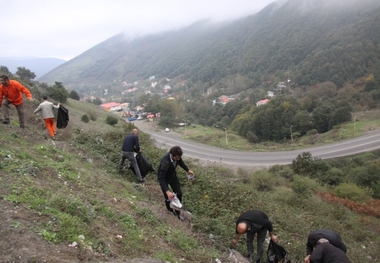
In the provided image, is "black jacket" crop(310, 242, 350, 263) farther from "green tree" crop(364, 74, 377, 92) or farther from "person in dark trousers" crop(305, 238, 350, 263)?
"green tree" crop(364, 74, 377, 92)

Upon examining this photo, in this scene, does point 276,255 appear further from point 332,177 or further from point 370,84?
point 370,84

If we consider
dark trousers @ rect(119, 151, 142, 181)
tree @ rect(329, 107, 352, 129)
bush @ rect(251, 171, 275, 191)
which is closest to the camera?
dark trousers @ rect(119, 151, 142, 181)

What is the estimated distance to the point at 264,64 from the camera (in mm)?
110750

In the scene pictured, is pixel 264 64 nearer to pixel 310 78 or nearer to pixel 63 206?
pixel 310 78

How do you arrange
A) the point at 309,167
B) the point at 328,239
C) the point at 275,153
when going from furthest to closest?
the point at 275,153 < the point at 309,167 < the point at 328,239

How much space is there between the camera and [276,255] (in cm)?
461

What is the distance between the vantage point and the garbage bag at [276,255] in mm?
4574

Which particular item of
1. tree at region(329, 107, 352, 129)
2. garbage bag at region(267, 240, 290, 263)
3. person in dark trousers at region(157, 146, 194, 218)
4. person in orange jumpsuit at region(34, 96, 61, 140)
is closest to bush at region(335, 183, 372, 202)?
garbage bag at region(267, 240, 290, 263)

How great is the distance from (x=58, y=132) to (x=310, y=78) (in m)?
86.3

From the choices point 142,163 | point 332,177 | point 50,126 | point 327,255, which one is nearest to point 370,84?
point 332,177

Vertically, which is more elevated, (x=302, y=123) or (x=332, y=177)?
(x=332, y=177)

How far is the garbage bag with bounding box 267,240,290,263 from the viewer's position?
457 centimetres

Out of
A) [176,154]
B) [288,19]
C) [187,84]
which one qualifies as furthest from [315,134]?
[288,19]

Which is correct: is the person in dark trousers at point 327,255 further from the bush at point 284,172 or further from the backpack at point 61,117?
the bush at point 284,172
